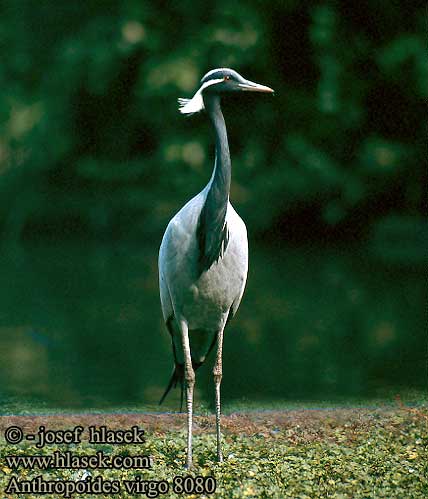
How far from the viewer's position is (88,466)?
4.57 metres

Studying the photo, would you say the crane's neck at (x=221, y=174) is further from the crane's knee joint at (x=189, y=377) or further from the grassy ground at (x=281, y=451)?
the grassy ground at (x=281, y=451)

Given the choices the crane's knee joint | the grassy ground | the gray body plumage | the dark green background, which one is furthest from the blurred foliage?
the crane's knee joint

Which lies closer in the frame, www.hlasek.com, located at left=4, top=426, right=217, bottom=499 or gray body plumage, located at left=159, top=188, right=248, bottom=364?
www.hlasek.com, located at left=4, top=426, right=217, bottom=499

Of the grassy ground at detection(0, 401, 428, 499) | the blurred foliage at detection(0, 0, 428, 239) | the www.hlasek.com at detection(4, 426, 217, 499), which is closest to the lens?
the www.hlasek.com at detection(4, 426, 217, 499)

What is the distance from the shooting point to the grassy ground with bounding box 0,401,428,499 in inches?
171

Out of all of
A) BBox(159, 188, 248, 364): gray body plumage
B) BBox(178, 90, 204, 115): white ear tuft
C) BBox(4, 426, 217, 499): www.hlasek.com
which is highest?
BBox(178, 90, 204, 115): white ear tuft

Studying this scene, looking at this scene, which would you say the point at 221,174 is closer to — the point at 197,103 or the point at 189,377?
the point at 197,103

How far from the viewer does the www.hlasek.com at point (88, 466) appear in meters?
4.25

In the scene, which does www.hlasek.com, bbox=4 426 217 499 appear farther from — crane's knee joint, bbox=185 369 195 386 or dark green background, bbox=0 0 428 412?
dark green background, bbox=0 0 428 412

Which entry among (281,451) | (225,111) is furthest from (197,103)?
(225,111)

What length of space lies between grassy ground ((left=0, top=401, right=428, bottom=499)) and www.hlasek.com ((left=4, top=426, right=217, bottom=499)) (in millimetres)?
35

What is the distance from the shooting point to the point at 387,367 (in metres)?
7.98

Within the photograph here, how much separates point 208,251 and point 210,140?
1381 cm

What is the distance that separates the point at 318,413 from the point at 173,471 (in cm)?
151
